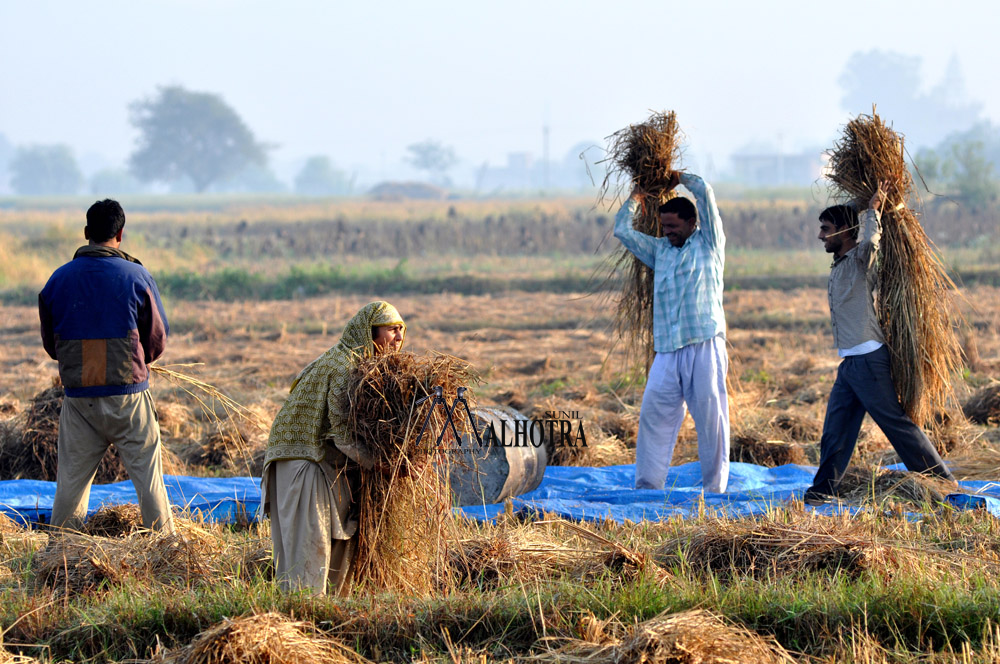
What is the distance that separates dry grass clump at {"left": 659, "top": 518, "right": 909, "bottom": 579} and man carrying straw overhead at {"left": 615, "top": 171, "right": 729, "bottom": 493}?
1.38 m

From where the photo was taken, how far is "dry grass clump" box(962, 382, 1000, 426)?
7094 mm

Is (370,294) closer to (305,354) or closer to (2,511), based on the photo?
(305,354)

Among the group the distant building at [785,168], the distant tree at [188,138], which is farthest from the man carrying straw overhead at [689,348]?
the distant building at [785,168]

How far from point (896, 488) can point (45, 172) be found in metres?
127

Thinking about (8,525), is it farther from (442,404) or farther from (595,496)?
(595,496)

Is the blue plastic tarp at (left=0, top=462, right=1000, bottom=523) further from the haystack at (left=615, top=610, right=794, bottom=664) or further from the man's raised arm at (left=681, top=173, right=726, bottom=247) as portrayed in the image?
the haystack at (left=615, top=610, right=794, bottom=664)

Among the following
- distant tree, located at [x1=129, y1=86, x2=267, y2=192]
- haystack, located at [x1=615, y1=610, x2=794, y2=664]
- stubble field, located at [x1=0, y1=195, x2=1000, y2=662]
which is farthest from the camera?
distant tree, located at [x1=129, y1=86, x2=267, y2=192]

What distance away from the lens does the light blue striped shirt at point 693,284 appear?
18.5ft

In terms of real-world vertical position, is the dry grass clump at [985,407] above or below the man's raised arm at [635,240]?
below

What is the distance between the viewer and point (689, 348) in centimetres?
566

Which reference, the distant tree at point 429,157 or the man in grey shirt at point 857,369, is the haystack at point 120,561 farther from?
the distant tree at point 429,157

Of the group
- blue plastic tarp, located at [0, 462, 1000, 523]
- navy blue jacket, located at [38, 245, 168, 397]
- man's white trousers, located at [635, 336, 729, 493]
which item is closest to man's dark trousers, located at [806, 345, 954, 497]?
blue plastic tarp, located at [0, 462, 1000, 523]

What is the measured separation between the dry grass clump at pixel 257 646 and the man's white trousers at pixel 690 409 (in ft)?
9.40

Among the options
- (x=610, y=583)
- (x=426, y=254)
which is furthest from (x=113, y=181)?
(x=610, y=583)
